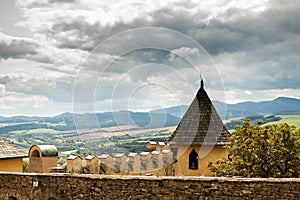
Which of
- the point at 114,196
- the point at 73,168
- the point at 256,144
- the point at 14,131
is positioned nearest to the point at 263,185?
the point at 114,196

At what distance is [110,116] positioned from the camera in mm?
25078

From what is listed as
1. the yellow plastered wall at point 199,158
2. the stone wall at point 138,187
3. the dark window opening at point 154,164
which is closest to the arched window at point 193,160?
the yellow plastered wall at point 199,158

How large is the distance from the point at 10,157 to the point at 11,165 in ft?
2.62

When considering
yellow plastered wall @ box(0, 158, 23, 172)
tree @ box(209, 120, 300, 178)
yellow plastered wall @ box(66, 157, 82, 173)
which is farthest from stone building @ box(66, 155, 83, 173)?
tree @ box(209, 120, 300, 178)

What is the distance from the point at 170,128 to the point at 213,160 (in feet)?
13.1

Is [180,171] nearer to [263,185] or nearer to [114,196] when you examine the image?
[114,196]

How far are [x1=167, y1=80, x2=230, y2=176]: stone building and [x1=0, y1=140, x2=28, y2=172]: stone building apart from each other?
28.3ft

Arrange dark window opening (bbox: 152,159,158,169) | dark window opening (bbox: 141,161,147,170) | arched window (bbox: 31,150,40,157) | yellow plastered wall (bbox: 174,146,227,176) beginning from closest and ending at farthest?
dark window opening (bbox: 141,161,147,170) < dark window opening (bbox: 152,159,158,169) < arched window (bbox: 31,150,40,157) < yellow plastered wall (bbox: 174,146,227,176)

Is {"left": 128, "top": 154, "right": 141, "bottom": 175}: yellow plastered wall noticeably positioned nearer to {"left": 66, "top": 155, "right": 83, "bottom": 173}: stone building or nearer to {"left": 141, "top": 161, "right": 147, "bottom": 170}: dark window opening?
{"left": 141, "top": 161, "right": 147, "bottom": 170}: dark window opening

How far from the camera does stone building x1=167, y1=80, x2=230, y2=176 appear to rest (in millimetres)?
24781

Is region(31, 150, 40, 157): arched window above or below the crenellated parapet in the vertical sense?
above

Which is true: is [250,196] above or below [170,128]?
below

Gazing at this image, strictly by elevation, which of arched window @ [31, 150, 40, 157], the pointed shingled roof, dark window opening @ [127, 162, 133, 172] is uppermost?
the pointed shingled roof

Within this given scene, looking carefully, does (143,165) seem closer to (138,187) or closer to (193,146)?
(193,146)
